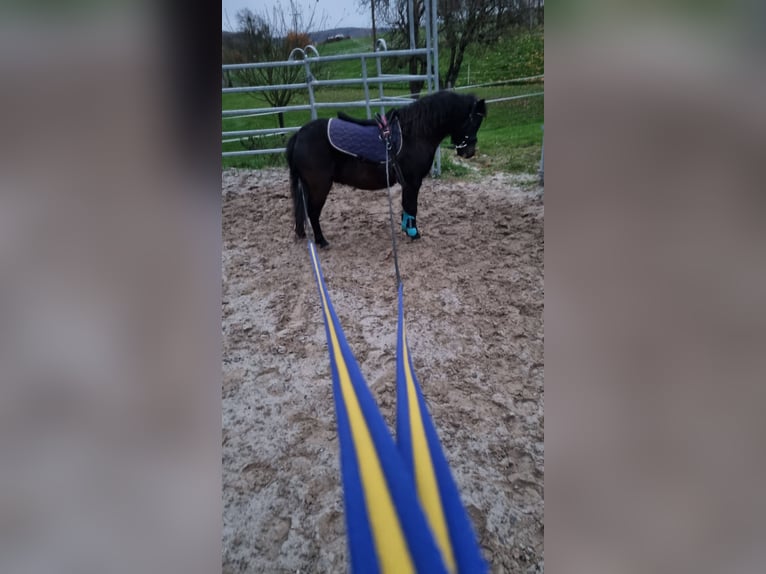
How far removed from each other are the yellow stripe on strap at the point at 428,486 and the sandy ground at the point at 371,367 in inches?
2.8

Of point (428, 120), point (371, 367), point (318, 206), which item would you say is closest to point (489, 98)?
point (428, 120)

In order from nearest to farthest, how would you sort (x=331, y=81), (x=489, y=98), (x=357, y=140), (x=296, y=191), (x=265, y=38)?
(x=265, y=38) < (x=489, y=98) < (x=357, y=140) < (x=296, y=191) < (x=331, y=81)

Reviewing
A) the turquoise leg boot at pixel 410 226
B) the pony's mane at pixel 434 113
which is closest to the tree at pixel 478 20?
the pony's mane at pixel 434 113

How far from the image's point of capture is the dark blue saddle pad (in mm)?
1501

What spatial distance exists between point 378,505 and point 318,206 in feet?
4.68

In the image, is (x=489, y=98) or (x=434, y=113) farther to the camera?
(x=434, y=113)

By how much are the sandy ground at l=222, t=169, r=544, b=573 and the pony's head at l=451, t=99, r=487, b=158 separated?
14.0 inches

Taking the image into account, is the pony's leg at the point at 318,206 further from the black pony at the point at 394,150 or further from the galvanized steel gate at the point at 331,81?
the galvanized steel gate at the point at 331,81

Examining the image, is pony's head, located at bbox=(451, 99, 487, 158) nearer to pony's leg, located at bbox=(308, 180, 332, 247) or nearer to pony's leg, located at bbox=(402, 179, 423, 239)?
pony's leg, located at bbox=(402, 179, 423, 239)

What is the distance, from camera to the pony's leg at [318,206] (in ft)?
5.21

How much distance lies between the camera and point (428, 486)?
1.33 ft

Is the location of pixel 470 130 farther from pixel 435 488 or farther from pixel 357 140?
pixel 435 488
